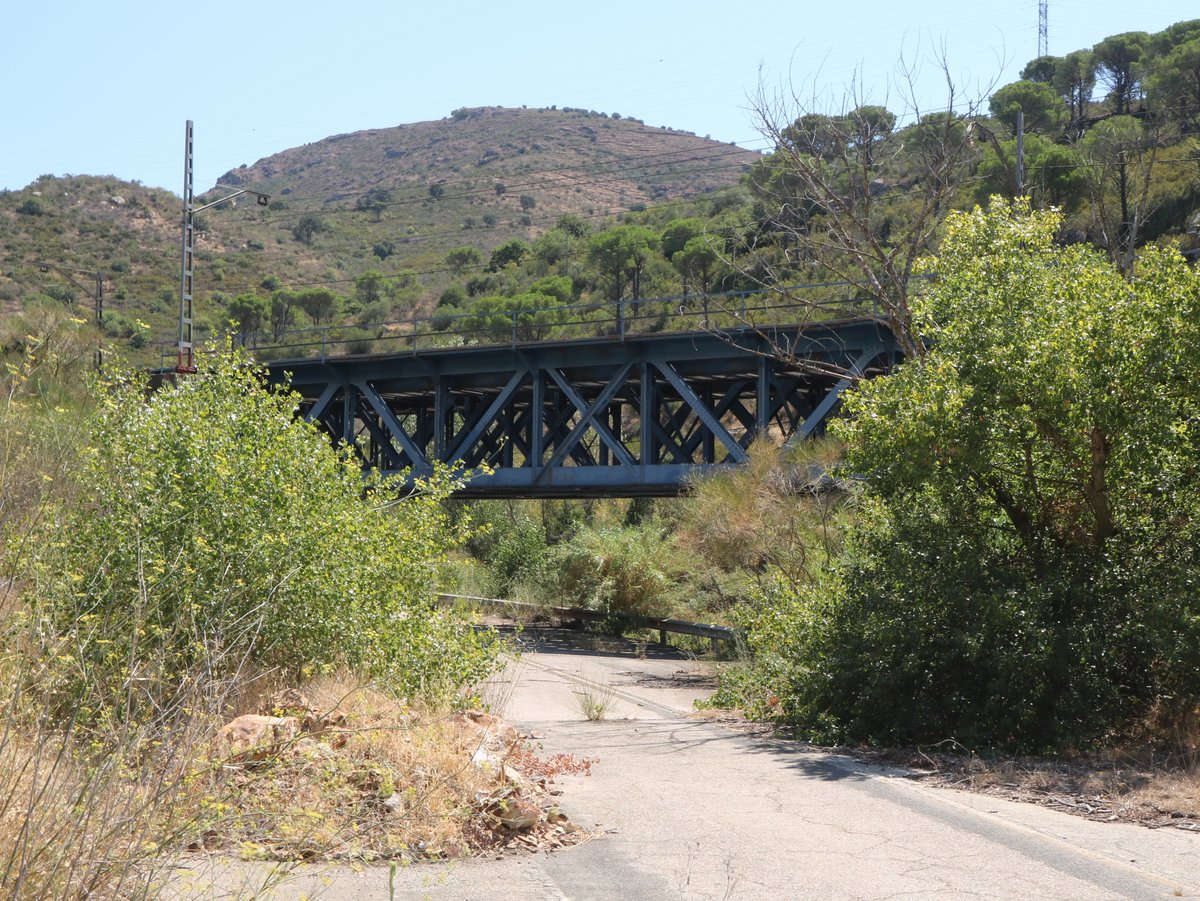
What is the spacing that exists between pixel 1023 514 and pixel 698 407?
15.7 m

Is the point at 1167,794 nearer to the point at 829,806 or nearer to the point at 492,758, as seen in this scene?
the point at 829,806

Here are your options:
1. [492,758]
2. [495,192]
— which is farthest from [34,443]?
[495,192]

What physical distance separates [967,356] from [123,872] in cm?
952

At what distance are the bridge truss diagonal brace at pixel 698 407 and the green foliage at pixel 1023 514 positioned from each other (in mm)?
13227

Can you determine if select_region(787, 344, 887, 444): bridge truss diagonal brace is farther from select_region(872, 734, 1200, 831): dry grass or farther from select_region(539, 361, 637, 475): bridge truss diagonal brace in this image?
select_region(872, 734, 1200, 831): dry grass

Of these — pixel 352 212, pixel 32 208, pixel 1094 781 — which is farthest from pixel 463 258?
pixel 1094 781

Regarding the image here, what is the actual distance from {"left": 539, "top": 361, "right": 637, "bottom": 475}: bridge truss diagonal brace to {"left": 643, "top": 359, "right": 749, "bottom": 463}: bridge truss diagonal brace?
92 cm

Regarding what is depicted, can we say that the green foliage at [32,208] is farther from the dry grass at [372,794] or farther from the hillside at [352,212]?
the dry grass at [372,794]

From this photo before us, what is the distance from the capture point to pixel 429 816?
7152 millimetres

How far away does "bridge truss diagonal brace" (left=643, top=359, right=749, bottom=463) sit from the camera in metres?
26.8

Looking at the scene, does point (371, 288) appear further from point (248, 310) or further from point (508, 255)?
point (248, 310)

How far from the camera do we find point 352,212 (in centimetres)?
13712

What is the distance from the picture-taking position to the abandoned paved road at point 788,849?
6.27 m

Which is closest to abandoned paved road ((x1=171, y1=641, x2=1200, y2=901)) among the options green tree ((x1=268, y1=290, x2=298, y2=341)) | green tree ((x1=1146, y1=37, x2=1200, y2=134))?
green tree ((x1=1146, y1=37, x2=1200, y2=134))
